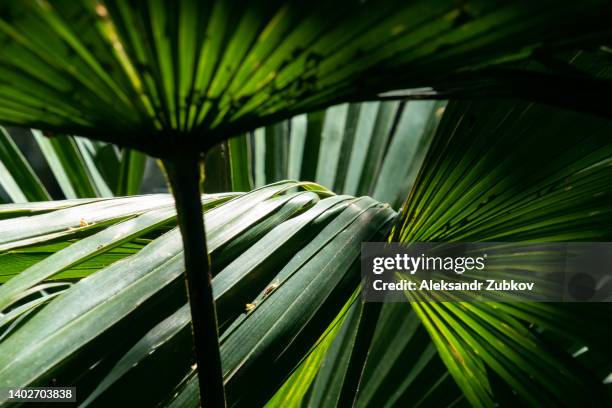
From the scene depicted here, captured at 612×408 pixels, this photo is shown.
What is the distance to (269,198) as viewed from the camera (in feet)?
1.72

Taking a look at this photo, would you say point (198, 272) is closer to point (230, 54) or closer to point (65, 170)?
point (230, 54)

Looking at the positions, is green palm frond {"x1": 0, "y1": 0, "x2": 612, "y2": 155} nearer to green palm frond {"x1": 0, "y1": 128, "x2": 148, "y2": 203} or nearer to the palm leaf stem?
the palm leaf stem

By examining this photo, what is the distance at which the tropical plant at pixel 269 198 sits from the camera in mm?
249

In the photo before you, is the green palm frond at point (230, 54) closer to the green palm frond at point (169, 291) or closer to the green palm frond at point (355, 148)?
the green palm frond at point (169, 291)

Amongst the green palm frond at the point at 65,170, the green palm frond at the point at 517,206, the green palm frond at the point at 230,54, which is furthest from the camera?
the green palm frond at the point at 65,170

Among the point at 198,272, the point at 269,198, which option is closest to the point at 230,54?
the point at 198,272

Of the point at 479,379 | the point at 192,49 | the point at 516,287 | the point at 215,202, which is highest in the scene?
the point at 192,49

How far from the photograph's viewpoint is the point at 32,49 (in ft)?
0.81

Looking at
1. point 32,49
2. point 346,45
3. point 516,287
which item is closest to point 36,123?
point 32,49

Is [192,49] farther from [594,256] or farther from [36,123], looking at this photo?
[594,256]

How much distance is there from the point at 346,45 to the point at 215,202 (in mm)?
288

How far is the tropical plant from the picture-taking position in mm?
249

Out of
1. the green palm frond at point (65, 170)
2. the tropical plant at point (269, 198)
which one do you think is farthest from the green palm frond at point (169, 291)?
the green palm frond at point (65, 170)

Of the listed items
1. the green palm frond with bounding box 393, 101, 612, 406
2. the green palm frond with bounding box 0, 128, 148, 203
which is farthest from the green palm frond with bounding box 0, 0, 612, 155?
the green palm frond with bounding box 0, 128, 148, 203
